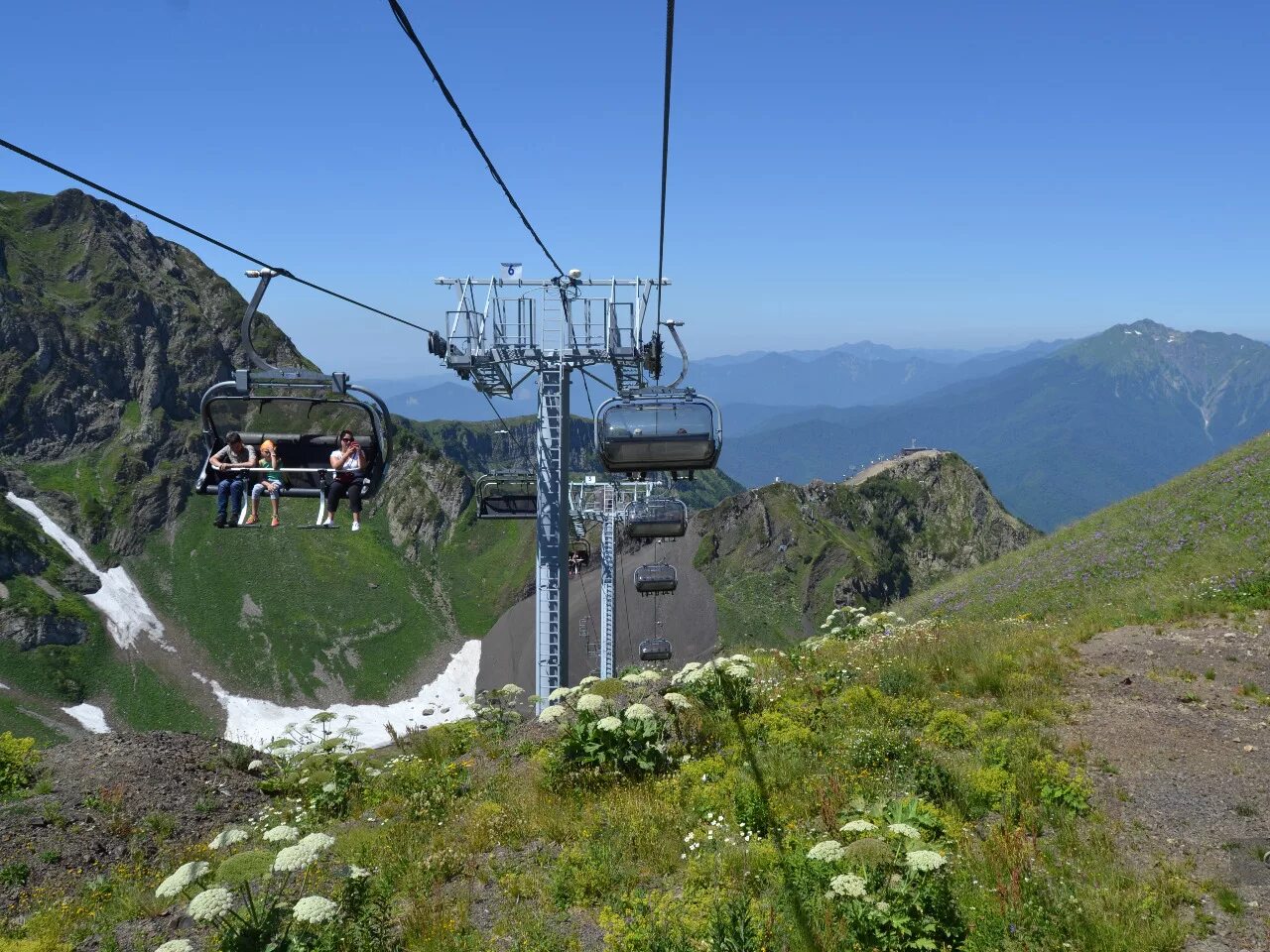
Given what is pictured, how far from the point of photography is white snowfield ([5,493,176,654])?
106 meters

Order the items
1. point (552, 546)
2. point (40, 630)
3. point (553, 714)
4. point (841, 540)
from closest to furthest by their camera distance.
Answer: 1. point (553, 714)
2. point (552, 546)
3. point (40, 630)
4. point (841, 540)

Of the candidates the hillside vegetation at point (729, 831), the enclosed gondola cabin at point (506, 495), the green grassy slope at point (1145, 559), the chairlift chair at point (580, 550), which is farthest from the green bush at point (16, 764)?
→ the chairlift chair at point (580, 550)

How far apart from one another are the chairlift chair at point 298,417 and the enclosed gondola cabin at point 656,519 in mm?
16494

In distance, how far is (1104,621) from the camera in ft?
47.9

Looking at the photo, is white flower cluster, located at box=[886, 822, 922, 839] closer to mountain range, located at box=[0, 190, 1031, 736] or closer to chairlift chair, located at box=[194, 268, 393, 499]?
chairlift chair, located at box=[194, 268, 393, 499]

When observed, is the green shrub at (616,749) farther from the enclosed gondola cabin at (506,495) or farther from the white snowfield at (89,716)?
the white snowfield at (89,716)

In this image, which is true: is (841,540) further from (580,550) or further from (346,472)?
(346,472)

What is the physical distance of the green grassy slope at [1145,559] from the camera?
16469 millimetres

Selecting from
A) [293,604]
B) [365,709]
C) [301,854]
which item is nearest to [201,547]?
[293,604]

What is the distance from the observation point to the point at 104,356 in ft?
449

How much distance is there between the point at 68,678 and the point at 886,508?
4281 inches

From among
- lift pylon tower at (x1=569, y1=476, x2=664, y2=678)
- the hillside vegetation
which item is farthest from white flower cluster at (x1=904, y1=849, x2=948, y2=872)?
lift pylon tower at (x1=569, y1=476, x2=664, y2=678)

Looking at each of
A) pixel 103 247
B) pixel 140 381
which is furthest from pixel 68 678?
pixel 103 247

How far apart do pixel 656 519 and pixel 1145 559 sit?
14058 mm
